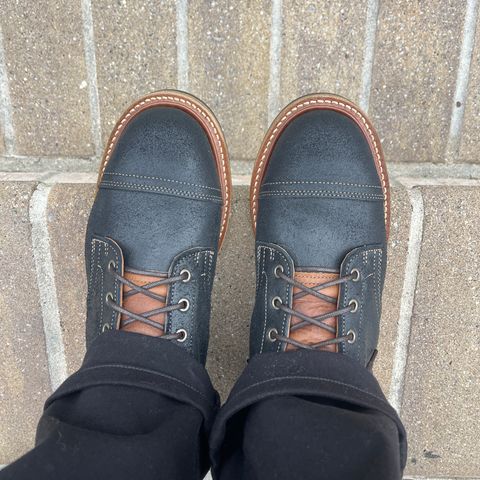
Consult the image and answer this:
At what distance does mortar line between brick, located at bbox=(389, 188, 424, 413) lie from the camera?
90cm

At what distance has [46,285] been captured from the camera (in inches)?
37.8

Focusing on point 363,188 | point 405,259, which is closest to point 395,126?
point 363,188

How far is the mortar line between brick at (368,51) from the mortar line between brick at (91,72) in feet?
1.56

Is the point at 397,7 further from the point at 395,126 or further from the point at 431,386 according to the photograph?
the point at 431,386

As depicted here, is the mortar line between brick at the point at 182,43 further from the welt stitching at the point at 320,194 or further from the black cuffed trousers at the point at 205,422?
the black cuffed trousers at the point at 205,422

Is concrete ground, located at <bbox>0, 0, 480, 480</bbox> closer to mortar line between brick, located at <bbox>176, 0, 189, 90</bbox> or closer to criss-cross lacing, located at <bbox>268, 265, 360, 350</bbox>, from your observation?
mortar line between brick, located at <bbox>176, 0, 189, 90</bbox>

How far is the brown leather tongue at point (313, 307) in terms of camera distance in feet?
2.69

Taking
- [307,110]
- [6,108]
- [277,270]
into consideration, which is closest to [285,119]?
[307,110]

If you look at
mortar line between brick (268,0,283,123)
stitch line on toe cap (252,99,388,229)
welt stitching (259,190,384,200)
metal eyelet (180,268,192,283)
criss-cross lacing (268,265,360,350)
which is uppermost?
mortar line between brick (268,0,283,123)

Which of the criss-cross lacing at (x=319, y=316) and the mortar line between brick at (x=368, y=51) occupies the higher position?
the mortar line between brick at (x=368, y=51)

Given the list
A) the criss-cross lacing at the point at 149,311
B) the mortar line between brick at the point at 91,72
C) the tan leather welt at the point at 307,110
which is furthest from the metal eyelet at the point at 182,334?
the mortar line between brick at the point at 91,72

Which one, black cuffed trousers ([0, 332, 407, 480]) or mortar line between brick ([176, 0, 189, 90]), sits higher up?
mortar line between brick ([176, 0, 189, 90])

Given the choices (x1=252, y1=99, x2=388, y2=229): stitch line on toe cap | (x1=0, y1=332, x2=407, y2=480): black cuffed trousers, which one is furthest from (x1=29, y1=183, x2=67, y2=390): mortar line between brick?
(x1=252, y1=99, x2=388, y2=229): stitch line on toe cap

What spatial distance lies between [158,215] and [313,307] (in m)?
0.31
